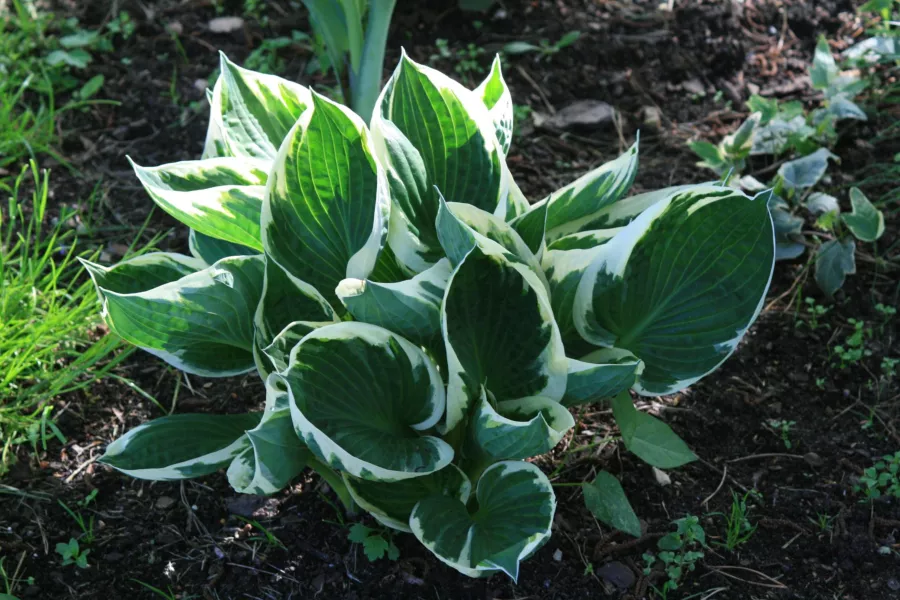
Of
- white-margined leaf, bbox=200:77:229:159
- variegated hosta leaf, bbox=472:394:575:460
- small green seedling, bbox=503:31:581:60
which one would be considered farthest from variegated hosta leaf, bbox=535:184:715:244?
small green seedling, bbox=503:31:581:60

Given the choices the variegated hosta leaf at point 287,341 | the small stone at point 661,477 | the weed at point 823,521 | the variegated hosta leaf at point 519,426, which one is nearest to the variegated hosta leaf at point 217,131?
the variegated hosta leaf at point 287,341

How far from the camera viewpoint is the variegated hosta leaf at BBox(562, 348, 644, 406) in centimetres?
132

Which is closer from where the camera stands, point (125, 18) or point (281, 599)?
point (281, 599)

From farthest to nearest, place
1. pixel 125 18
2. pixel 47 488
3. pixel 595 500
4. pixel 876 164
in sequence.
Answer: pixel 125 18
pixel 876 164
pixel 47 488
pixel 595 500

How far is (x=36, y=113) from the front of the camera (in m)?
2.78

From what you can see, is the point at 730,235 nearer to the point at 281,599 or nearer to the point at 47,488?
the point at 281,599

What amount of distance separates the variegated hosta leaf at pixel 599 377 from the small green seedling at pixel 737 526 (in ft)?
1.36

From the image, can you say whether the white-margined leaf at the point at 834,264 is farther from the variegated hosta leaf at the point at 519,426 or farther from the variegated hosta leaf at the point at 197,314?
the variegated hosta leaf at the point at 197,314

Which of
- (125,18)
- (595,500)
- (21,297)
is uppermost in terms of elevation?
(125,18)

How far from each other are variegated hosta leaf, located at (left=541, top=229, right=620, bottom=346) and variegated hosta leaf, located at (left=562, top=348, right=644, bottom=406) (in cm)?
12

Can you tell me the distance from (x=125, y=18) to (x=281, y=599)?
2221 mm

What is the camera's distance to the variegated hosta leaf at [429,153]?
4.65 feet

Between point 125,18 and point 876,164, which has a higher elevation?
point 125,18

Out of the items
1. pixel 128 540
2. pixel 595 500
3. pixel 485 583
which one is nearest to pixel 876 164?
pixel 595 500
